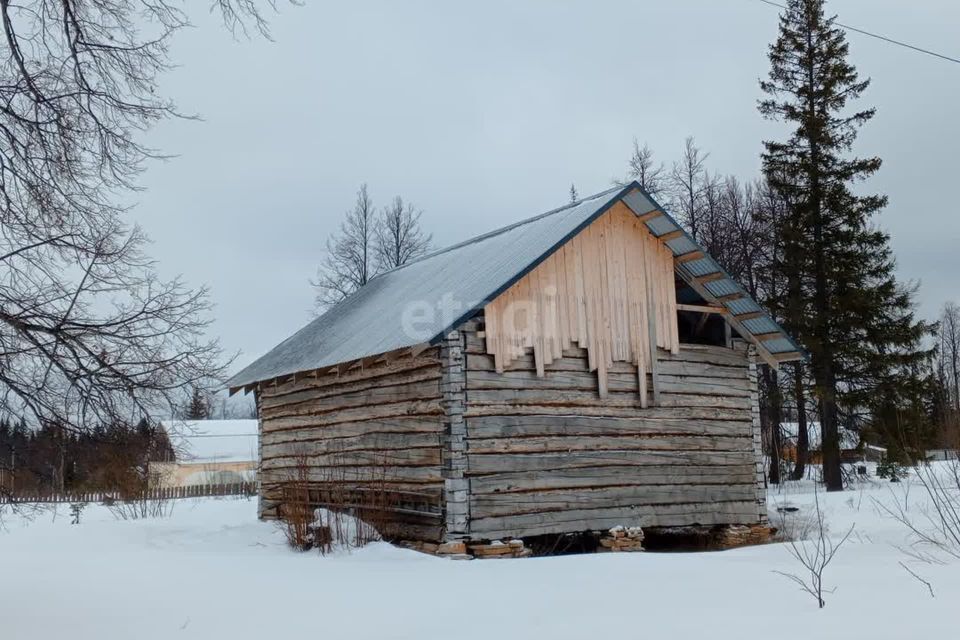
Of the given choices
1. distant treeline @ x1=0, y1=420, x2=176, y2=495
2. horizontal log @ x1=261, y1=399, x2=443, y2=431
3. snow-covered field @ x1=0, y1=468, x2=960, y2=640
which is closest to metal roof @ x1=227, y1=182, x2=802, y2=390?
horizontal log @ x1=261, y1=399, x2=443, y2=431

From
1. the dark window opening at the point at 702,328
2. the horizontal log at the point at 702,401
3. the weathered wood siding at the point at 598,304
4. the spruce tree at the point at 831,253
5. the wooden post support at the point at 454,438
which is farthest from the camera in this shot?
the spruce tree at the point at 831,253

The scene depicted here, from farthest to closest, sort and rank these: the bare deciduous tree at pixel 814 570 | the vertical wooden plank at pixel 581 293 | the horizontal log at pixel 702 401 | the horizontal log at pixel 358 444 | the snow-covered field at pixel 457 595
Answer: the horizontal log at pixel 702 401
the vertical wooden plank at pixel 581 293
the horizontal log at pixel 358 444
the bare deciduous tree at pixel 814 570
the snow-covered field at pixel 457 595

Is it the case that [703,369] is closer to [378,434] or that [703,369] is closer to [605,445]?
[605,445]

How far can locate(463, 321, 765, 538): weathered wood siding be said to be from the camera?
527 inches

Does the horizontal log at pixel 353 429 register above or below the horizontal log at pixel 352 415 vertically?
below

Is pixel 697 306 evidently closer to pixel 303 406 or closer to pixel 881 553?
pixel 881 553

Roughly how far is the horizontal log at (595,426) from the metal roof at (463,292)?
Answer: 5.40 ft

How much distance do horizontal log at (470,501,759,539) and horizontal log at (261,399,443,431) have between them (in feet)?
6.17

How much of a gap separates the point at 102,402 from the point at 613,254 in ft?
30.1

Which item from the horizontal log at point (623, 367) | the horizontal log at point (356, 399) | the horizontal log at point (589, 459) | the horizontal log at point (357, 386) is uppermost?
the horizontal log at point (623, 367)

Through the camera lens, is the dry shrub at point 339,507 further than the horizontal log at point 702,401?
No

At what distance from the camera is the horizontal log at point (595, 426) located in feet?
44.0

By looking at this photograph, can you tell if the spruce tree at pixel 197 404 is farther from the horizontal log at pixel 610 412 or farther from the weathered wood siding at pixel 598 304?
the weathered wood siding at pixel 598 304

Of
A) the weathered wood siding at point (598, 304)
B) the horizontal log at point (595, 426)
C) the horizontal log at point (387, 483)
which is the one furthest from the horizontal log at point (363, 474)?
the weathered wood siding at point (598, 304)
